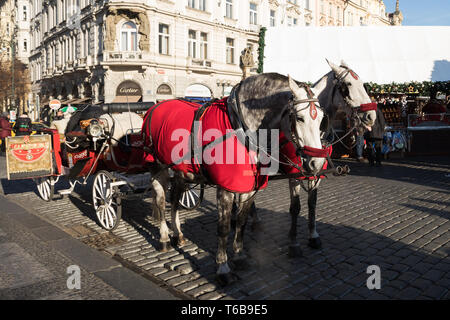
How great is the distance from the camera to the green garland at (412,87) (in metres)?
13.2

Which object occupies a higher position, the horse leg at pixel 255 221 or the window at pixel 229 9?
the window at pixel 229 9

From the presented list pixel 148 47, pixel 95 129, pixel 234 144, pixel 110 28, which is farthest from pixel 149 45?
pixel 234 144

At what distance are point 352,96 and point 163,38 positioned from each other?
24285mm

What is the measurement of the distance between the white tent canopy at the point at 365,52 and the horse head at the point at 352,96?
8691 mm

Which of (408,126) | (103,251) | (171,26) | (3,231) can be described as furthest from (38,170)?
(171,26)

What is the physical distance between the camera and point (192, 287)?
394 centimetres

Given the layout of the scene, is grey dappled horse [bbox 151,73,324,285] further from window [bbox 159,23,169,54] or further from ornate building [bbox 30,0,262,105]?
window [bbox 159,23,169,54]

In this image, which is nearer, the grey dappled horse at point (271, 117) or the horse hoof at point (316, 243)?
the grey dappled horse at point (271, 117)

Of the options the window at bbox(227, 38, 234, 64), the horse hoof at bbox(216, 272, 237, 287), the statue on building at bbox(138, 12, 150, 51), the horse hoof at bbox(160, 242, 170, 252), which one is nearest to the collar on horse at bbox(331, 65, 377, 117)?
the horse hoof at bbox(216, 272, 237, 287)

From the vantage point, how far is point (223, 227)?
4008 millimetres

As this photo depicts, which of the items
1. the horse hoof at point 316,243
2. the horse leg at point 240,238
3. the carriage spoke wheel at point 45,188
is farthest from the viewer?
the carriage spoke wheel at point 45,188

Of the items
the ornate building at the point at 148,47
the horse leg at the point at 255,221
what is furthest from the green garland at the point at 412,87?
the ornate building at the point at 148,47

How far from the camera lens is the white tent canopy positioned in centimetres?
1330

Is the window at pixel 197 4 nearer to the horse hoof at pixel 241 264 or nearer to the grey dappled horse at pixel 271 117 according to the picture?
the grey dappled horse at pixel 271 117
